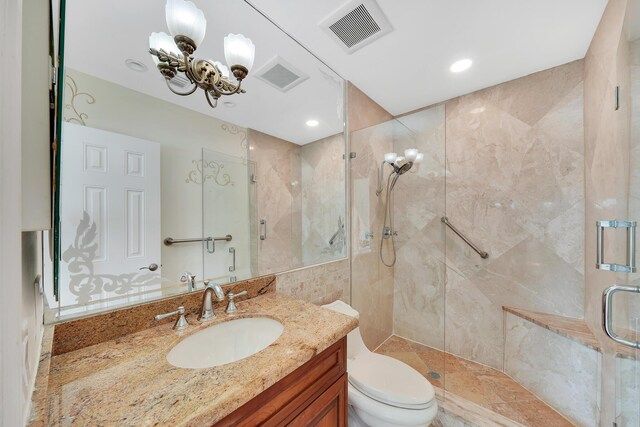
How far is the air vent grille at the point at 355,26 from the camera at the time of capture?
3.94 feet

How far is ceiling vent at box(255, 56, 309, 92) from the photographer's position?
4.39ft

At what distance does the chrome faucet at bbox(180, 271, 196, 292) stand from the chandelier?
2.56ft

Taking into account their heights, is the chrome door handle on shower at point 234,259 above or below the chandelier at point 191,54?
below

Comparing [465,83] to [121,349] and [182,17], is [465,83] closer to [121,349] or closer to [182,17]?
[182,17]

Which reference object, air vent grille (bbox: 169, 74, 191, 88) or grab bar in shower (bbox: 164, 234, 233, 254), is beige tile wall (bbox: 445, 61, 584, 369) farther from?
air vent grille (bbox: 169, 74, 191, 88)

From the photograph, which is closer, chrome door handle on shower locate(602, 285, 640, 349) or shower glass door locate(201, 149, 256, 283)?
chrome door handle on shower locate(602, 285, 640, 349)

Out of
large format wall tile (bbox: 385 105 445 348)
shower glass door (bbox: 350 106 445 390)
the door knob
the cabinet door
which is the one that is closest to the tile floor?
shower glass door (bbox: 350 106 445 390)

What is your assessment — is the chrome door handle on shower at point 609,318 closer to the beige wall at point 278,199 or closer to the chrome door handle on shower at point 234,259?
the beige wall at point 278,199

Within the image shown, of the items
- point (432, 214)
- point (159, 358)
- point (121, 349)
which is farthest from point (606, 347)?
point (121, 349)

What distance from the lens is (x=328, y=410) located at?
82 cm

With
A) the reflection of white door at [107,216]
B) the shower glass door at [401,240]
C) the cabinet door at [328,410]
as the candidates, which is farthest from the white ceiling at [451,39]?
the cabinet door at [328,410]

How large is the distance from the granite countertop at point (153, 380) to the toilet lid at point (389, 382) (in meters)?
0.56

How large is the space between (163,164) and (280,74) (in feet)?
2.99

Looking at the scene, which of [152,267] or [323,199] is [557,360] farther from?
[152,267]
